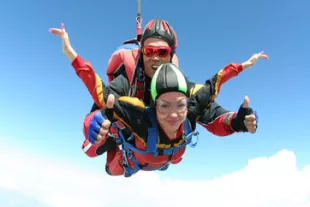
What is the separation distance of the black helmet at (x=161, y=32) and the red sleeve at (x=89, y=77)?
2.66 ft

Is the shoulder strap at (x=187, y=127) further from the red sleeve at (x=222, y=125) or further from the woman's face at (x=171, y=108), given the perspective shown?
the red sleeve at (x=222, y=125)

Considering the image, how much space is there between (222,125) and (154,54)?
1.11m

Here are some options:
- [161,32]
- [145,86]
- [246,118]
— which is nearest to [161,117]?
[145,86]

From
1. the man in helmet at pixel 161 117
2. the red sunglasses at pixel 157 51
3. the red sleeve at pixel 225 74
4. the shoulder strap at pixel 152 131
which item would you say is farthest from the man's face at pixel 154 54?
the red sleeve at pixel 225 74

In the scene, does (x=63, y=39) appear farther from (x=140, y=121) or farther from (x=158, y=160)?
(x=158, y=160)

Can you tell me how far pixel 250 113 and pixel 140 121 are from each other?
1111 mm

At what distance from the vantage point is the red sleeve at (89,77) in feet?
11.0

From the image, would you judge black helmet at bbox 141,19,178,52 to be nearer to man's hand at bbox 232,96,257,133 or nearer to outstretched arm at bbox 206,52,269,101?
outstretched arm at bbox 206,52,269,101

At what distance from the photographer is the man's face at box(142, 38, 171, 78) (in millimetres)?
3729

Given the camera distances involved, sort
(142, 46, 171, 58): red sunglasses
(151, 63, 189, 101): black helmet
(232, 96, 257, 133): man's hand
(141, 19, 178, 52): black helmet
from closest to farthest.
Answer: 1. (151, 63, 189, 101): black helmet
2. (232, 96, 257, 133): man's hand
3. (142, 46, 171, 58): red sunglasses
4. (141, 19, 178, 52): black helmet

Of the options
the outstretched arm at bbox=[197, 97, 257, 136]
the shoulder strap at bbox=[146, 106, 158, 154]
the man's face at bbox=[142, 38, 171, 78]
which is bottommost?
the shoulder strap at bbox=[146, 106, 158, 154]

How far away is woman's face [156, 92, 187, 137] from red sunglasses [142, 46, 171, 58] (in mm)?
599

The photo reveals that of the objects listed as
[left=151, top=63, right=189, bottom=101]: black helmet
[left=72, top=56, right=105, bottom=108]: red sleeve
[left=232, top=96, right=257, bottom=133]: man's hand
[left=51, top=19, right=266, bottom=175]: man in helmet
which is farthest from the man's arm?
[left=72, top=56, right=105, bottom=108]: red sleeve

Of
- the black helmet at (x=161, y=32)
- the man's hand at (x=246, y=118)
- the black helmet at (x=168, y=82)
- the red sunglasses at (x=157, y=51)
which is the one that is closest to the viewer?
the black helmet at (x=168, y=82)
